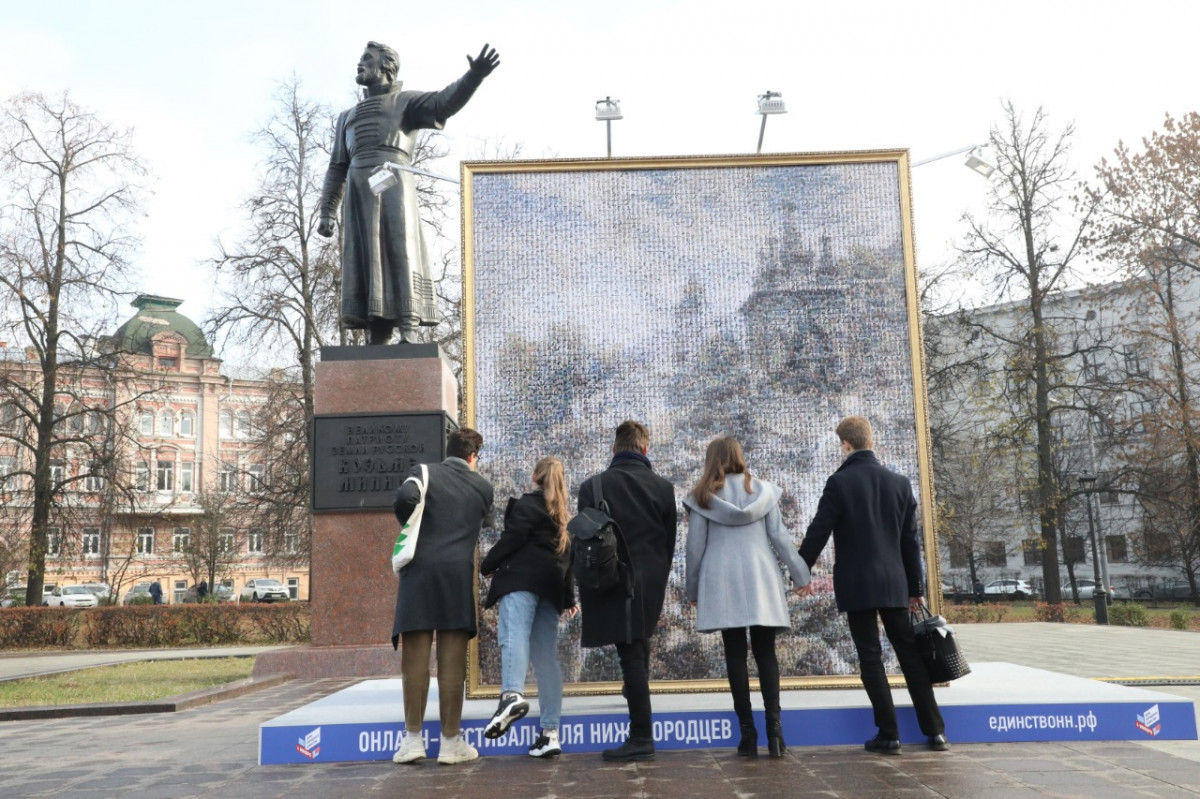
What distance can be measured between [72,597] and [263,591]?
9396 mm

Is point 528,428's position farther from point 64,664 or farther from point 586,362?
point 64,664

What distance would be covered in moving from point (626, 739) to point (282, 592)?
47.6m

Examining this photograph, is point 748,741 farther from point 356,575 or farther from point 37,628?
Answer: point 37,628

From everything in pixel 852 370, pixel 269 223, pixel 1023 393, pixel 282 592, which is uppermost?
pixel 269 223

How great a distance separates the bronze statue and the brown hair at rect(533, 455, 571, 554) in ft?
18.4

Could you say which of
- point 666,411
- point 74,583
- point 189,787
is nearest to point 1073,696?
point 666,411

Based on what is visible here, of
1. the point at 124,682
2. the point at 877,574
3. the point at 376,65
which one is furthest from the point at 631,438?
the point at 124,682

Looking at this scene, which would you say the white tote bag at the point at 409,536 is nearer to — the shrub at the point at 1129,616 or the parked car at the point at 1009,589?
the shrub at the point at 1129,616

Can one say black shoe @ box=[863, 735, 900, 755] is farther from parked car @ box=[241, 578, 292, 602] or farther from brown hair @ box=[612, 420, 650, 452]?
parked car @ box=[241, 578, 292, 602]

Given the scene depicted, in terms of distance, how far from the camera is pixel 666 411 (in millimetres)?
7367

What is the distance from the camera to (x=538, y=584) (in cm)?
573

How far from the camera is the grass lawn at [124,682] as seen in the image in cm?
1064

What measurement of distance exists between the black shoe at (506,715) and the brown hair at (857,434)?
237 centimetres

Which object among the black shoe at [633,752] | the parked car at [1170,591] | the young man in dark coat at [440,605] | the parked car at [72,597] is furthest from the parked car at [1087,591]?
the parked car at [72,597]
